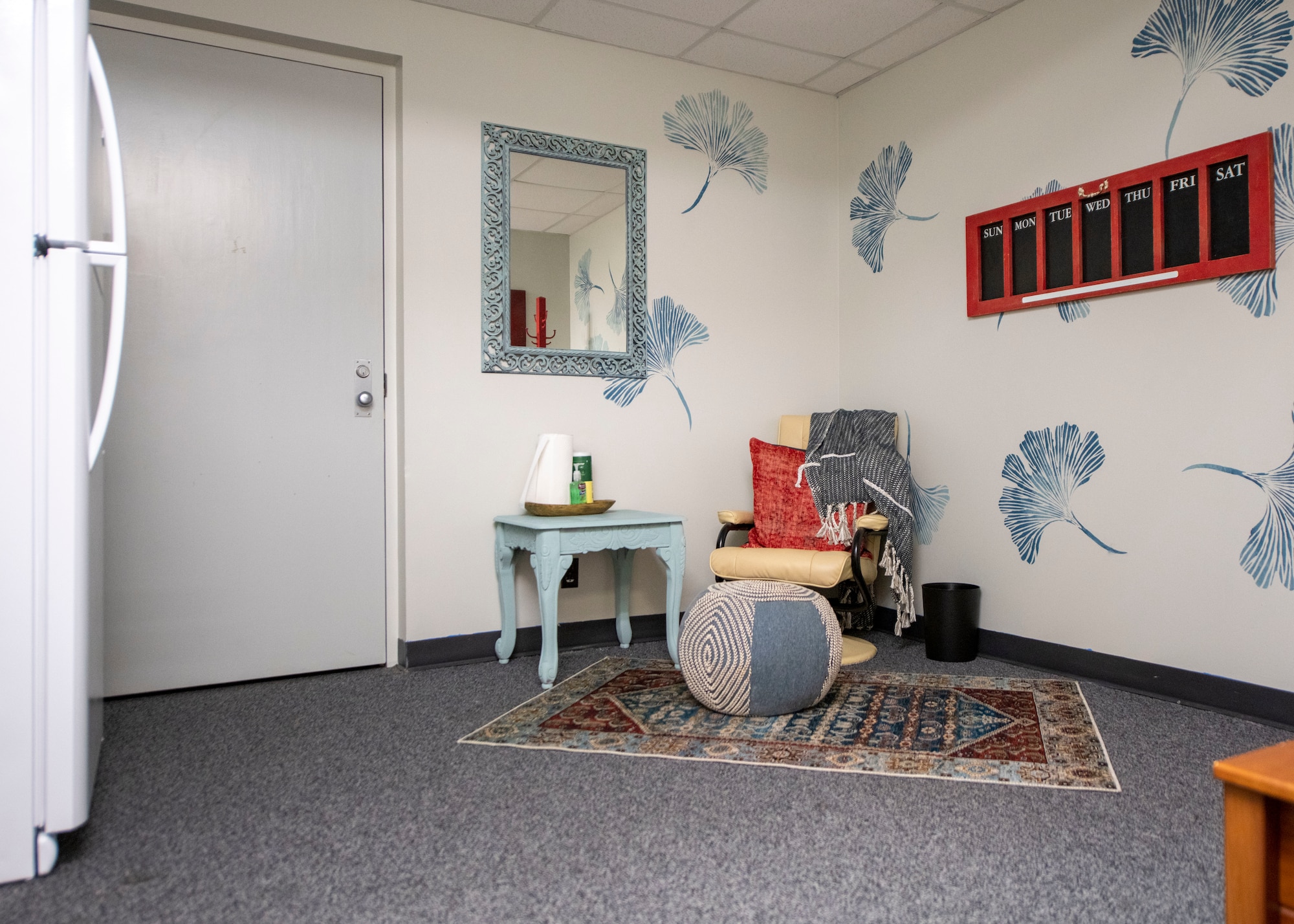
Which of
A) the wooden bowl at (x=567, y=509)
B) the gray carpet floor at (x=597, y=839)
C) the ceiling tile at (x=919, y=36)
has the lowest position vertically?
the gray carpet floor at (x=597, y=839)

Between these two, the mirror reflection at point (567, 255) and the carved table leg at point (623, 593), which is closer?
the mirror reflection at point (567, 255)

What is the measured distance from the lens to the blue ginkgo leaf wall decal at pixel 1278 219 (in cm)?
238

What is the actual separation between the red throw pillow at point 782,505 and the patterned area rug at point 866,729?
2.20 ft

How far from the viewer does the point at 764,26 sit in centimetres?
330

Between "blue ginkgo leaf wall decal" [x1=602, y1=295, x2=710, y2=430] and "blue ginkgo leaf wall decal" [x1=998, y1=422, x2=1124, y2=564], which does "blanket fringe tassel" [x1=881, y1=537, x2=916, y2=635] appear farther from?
"blue ginkgo leaf wall decal" [x1=602, y1=295, x2=710, y2=430]

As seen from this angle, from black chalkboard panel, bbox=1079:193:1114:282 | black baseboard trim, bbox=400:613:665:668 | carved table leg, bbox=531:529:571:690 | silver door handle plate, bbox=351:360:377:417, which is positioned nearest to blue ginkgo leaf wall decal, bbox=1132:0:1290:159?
black chalkboard panel, bbox=1079:193:1114:282

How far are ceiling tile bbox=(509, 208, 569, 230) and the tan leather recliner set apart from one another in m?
1.31

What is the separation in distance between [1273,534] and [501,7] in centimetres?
304

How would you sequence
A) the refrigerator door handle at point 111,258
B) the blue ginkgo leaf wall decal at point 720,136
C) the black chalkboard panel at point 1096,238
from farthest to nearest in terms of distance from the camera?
the blue ginkgo leaf wall decal at point 720,136, the black chalkboard panel at point 1096,238, the refrigerator door handle at point 111,258

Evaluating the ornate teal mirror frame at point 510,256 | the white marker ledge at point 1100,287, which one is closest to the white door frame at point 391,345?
the ornate teal mirror frame at point 510,256

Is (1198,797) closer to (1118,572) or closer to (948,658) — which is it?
(1118,572)

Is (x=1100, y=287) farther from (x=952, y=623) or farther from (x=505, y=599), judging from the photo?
(x=505, y=599)

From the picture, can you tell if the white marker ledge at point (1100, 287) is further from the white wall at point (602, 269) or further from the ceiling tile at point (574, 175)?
the ceiling tile at point (574, 175)

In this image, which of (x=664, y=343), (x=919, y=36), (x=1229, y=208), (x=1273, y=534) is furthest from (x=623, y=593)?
(x=919, y=36)
